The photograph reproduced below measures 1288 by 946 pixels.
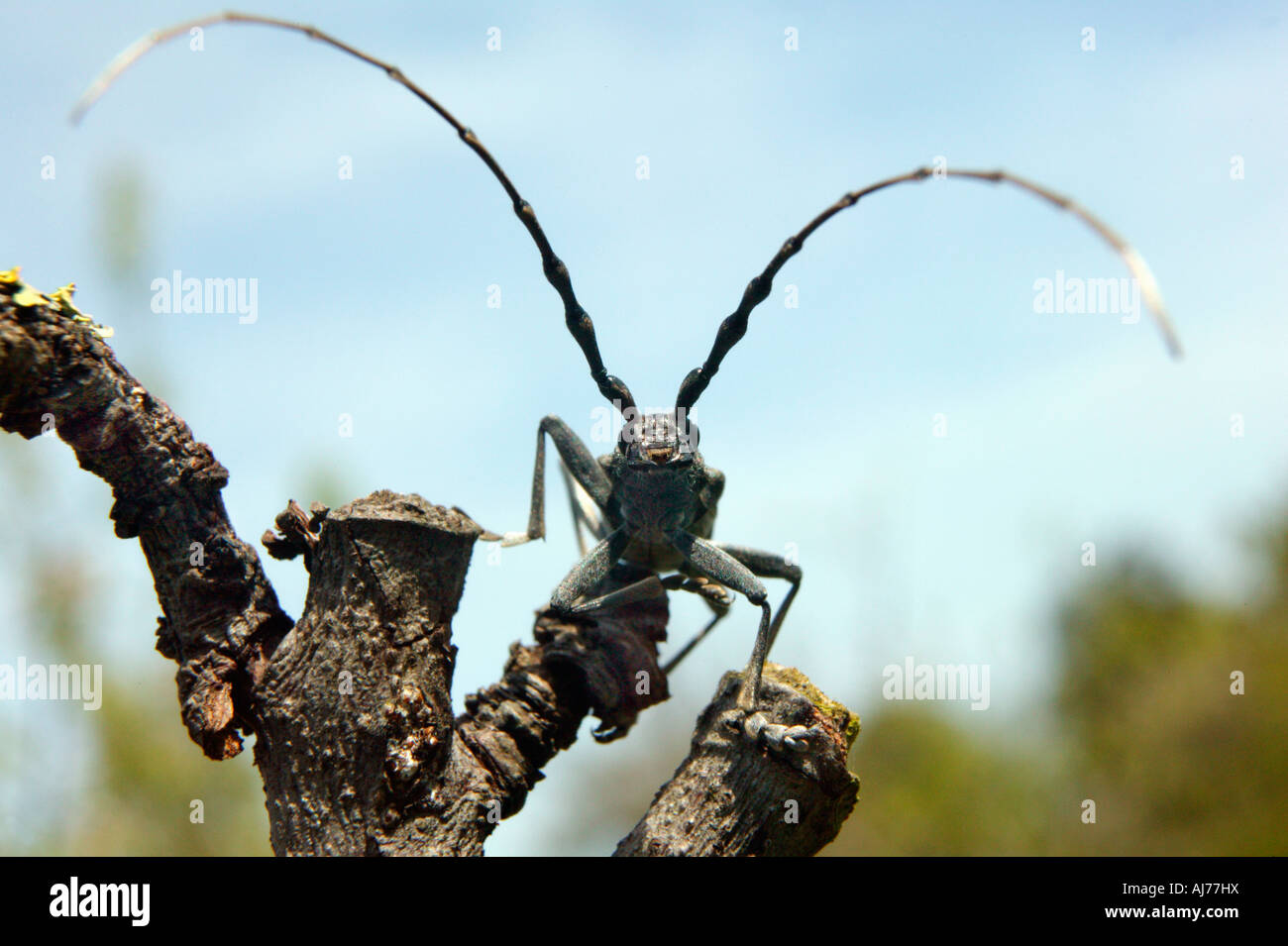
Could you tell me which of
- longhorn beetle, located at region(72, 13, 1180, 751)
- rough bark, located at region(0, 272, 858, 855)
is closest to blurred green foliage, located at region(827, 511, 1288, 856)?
longhorn beetle, located at region(72, 13, 1180, 751)

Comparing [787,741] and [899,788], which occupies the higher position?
[787,741]

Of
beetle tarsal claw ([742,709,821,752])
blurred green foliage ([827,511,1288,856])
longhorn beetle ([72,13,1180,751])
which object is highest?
longhorn beetle ([72,13,1180,751])

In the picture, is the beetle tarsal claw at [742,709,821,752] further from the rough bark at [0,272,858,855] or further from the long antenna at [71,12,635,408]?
the long antenna at [71,12,635,408]

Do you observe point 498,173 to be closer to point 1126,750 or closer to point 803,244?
point 803,244

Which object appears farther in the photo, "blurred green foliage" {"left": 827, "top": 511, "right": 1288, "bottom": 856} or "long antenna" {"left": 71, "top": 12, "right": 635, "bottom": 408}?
"blurred green foliage" {"left": 827, "top": 511, "right": 1288, "bottom": 856}

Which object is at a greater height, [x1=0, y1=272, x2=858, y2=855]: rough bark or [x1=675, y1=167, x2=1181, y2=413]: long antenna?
[x1=675, y1=167, x2=1181, y2=413]: long antenna
